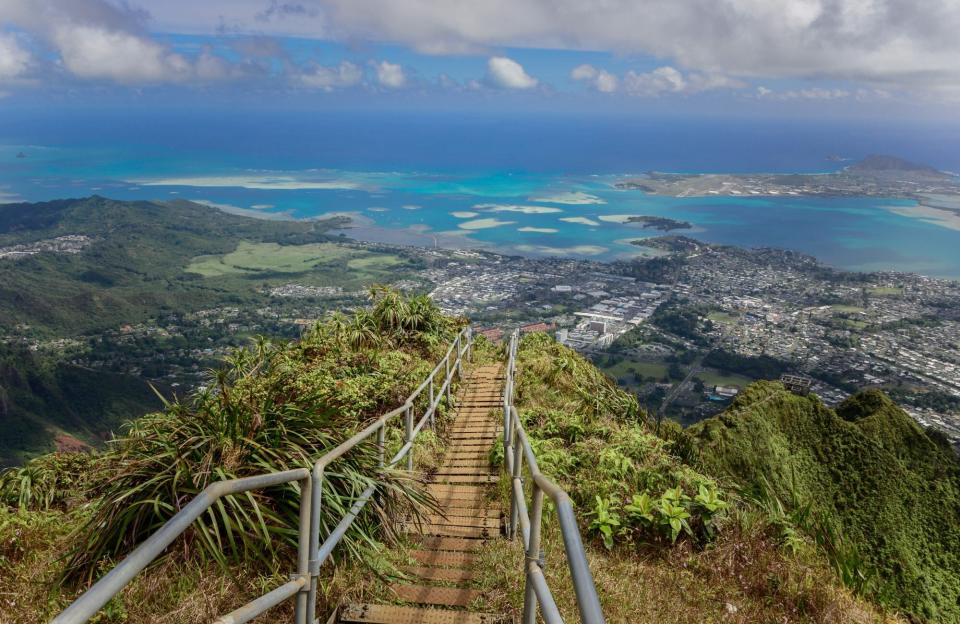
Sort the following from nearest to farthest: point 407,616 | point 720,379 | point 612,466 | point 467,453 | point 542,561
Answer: point 542,561 → point 407,616 → point 612,466 → point 467,453 → point 720,379

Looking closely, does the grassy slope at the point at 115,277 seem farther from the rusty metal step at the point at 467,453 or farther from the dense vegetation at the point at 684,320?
the dense vegetation at the point at 684,320

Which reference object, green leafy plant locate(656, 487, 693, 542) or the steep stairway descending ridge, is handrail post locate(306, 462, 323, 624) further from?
green leafy plant locate(656, 487, 693, 542)

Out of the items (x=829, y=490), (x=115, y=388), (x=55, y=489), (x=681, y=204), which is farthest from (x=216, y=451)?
Result: (x=681, y=204)

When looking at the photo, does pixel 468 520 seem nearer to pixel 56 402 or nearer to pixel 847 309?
pixel 56 402

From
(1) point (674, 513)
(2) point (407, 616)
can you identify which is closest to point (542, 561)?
(2) point (407, 616)

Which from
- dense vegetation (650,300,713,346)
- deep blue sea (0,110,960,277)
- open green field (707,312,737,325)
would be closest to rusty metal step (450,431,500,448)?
dense vegetation (650,300,713,346)

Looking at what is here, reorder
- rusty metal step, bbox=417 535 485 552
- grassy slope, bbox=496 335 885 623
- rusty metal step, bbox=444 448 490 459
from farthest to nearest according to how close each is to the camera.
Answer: rusty metal step, bbox=444 448 490 459 < rusty metal step, bbox=417 535 485 552 < grassy slope, bbox=496 335 885 623

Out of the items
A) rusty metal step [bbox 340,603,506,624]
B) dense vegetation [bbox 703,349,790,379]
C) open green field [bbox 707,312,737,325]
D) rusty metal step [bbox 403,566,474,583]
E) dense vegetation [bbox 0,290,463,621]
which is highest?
dense vegetation [bbox 0,290,463,621]
